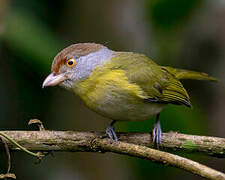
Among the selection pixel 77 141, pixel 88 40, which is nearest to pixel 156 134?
pixel 77 141

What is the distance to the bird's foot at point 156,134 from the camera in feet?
10.4

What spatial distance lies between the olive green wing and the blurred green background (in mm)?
732

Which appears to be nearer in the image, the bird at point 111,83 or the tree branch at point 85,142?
the tree branch at point 85,142

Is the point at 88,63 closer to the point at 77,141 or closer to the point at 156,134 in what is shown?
the point at 77,141

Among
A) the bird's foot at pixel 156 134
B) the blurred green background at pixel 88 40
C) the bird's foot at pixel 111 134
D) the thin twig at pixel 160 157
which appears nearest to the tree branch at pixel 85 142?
the thin twig at pixel 160 157

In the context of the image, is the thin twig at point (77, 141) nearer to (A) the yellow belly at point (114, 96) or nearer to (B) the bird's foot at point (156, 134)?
(B) the bird's foot at point (156, 134)

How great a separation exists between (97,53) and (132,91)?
1.70ft

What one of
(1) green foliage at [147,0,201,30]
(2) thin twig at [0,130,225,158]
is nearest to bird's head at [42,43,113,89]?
(2) thin twig at [0,130,225,158]

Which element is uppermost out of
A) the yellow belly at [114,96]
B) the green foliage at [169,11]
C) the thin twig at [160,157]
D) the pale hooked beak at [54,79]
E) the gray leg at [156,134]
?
the green foliage at [169,11]

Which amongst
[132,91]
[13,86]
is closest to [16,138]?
[132,91]

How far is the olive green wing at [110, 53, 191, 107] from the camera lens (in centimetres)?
352

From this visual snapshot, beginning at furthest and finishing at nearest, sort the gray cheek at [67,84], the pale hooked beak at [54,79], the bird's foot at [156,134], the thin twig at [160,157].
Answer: the gray cheek at [67,84]
the pale hooked beak at [54,79]
the bird's foot at [156,134]
the thin twig at [160,157]

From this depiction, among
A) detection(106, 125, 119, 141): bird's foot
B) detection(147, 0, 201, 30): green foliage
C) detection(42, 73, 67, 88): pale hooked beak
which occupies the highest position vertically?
detection(147, 0, 201, 30): green foliage

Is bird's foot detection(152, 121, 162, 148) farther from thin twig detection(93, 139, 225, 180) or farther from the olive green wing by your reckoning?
thin twig detection(93, 139, 225, 180)
